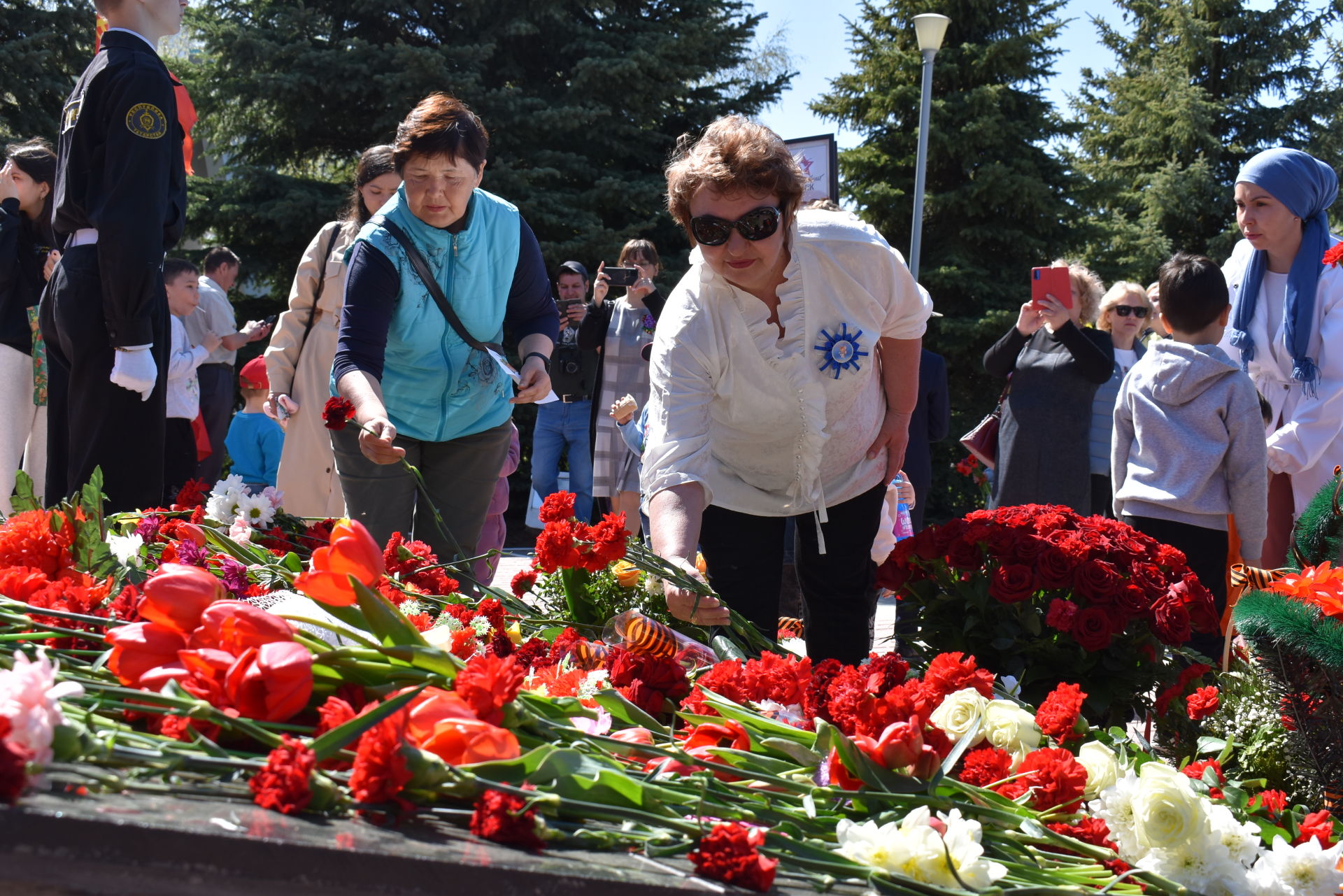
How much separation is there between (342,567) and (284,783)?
337 millimetres

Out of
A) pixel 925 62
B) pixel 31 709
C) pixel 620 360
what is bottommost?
pixel 31 709

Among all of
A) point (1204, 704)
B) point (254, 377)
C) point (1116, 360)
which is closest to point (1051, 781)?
point (1204, 704)

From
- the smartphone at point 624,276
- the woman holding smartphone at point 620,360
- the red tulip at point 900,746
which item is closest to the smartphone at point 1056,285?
the woman holding smartphone at point 620,360

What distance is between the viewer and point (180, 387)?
19.5 feet

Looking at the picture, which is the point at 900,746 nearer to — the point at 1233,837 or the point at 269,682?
the point at 1233,837

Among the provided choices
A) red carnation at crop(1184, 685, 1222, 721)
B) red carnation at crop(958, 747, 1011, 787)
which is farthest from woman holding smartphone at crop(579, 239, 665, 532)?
red carnation at crop(958, 747, 1011, 787)

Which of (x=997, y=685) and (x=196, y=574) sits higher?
(x=196, y=574)

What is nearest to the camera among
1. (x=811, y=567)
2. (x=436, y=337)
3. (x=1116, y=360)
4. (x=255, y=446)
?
(x=811, y=567)

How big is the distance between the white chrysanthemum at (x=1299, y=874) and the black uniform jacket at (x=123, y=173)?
285cm

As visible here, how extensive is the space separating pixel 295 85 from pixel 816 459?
1171 cm

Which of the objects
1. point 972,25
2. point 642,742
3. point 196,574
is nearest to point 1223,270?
point 642,742

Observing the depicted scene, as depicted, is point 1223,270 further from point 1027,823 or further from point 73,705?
point 73,705

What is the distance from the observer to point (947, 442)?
14938 millimetres

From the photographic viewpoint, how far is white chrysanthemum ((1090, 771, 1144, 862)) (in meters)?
1.25
